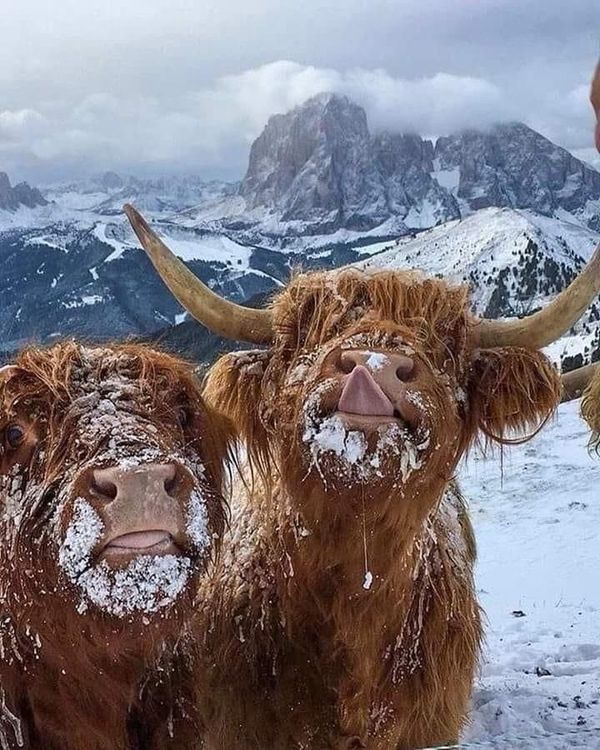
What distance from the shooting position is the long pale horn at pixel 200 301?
3.53m

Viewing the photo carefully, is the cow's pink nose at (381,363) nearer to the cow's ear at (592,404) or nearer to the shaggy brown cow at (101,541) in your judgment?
the shaggy brown cow at (101,541)

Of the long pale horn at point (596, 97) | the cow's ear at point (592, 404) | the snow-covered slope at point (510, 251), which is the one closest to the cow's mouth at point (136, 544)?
the long pale horn at point (596, 97)

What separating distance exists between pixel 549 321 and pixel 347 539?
1.31 meters

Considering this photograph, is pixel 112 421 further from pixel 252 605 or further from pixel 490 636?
pixel 490 636

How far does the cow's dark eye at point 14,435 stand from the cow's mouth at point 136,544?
708 mm

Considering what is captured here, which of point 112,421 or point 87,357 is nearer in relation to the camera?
point 112,421

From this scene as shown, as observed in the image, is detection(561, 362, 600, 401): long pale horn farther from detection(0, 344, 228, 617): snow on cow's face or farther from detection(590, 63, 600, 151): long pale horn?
detection(590, 63, 600, 151): long pale horn

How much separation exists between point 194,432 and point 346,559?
88 cm

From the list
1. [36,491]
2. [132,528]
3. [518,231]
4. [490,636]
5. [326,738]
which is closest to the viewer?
[132,528]

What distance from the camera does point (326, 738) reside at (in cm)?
394

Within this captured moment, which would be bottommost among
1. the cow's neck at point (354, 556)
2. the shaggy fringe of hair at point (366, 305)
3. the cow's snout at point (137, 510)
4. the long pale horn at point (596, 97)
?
the cow's neck at point (354, 556)

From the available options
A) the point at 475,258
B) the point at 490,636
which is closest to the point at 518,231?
the point at 475,258

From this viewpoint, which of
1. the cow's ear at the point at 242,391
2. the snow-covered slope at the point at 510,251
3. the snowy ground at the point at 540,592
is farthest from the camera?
the snow-covered slope at the point at 510,251

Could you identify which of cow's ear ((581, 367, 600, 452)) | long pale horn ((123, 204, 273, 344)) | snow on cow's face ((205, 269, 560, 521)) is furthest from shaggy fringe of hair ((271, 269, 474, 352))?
cow's ear ((581, 367, 600, 452))
